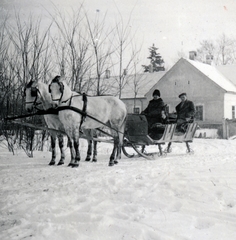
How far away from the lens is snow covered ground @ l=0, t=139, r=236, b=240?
Answer: 2277 millimetres

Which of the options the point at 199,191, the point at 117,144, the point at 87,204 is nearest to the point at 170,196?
the point at 199,191

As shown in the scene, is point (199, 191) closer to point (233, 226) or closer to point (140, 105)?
point (233, 226)

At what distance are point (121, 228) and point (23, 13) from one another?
2.67m

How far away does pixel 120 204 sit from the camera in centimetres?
266

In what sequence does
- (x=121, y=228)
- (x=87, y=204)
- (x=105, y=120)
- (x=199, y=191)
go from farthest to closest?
(x=105, y=120) → (x=199, y=191) → (x=87, y=204) → (x=121, y=228)

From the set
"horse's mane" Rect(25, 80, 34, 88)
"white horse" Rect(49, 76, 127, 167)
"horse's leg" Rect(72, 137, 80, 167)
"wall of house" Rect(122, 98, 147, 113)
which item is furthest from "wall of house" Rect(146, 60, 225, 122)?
"horse's mane" Rect(25, 80, 34, 88)

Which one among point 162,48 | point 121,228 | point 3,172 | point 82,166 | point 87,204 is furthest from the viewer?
point 82,166

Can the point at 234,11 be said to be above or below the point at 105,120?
above

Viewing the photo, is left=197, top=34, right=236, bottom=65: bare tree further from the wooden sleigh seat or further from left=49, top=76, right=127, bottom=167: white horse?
left=49, top=76, right=127, bottom=167: white horse

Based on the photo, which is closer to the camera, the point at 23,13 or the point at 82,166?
the point at 23,13

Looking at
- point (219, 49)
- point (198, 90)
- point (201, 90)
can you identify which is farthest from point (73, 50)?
point (198, 90)

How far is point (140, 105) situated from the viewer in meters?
6.82

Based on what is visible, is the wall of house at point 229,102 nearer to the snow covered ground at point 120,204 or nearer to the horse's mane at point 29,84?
the snow covered ground at point 120,204

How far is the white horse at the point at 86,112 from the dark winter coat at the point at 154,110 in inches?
19.7
